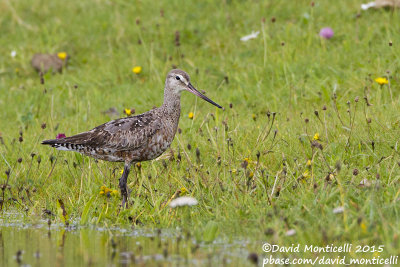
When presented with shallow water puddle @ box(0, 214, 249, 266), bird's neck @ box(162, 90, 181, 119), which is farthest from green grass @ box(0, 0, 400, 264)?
bird's neck @ box(162, 90, 181, 119)

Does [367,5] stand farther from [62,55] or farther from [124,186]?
[124,186]

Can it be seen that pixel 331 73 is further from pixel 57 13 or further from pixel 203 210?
pixel 57 13

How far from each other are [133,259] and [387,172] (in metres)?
2.90

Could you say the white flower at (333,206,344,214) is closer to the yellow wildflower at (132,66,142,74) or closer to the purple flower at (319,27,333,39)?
the purple flower at (319,27,333,39)

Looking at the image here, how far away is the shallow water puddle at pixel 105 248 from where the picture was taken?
213 inches

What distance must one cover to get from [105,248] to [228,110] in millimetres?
4518

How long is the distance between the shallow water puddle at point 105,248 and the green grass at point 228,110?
0.27 m

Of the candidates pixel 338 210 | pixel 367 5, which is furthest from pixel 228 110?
pixel 338 210

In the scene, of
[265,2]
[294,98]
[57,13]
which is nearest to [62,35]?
[57,13]

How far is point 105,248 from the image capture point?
586 cm

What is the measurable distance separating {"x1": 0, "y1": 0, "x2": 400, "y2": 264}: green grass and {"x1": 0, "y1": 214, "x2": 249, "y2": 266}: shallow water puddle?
27 centimetres

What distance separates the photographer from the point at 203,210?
6.78 m

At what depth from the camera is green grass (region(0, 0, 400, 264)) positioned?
21.1ft

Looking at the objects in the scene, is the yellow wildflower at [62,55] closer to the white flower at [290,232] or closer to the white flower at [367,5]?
the white flower at [367,5]
